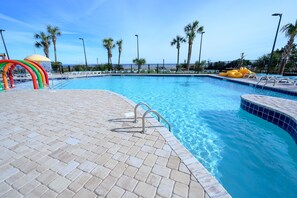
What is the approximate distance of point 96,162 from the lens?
2180 millimetres

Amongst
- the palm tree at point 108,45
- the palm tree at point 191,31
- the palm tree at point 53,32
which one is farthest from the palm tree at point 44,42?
the palm tree at point 191,31

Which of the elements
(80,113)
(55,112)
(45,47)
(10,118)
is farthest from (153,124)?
(45,47)

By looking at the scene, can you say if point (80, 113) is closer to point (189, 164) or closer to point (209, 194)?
point (189, 164)

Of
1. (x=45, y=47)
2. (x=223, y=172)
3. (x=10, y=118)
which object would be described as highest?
(x=45, y=47)

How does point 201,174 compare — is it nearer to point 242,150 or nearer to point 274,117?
point 242,150

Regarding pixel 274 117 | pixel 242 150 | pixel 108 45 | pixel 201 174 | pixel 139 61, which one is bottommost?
pixel 242 150

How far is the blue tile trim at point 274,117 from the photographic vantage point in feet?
12.2

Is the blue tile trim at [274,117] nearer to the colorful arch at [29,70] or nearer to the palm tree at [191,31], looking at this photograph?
the colorful arch at [29,70]

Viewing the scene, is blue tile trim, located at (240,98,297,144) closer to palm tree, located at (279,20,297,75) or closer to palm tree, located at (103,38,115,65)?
palm tree, located at (279,20,297,75)

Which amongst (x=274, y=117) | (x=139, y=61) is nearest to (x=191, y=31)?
(x=139, y=61)

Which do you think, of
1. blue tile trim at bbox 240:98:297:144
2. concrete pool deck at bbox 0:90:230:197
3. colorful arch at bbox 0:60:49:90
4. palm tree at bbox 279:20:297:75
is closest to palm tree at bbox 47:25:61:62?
colorful arch at bbox 0:60:49:90

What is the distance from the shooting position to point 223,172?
107 inches

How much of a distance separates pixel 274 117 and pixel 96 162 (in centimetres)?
529

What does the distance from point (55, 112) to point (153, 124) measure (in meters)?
3.24
